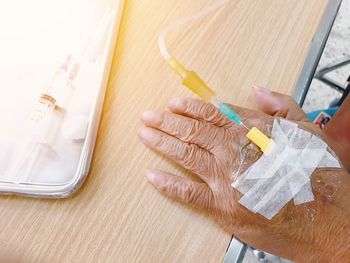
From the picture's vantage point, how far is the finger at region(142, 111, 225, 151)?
0.65 meters

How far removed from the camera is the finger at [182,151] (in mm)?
635

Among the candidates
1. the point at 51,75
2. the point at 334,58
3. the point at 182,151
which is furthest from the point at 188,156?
the point at 334,58

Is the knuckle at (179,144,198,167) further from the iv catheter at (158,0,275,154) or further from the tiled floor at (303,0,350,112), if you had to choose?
the tiled floor at (303,0,350,112)

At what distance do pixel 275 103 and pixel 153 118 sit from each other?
0.73 ft

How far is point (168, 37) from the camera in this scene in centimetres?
75

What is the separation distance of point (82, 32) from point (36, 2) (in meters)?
0.13

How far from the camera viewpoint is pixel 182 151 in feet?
2.10

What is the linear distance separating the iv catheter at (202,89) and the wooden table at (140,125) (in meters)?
0.02

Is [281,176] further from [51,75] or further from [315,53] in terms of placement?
[51,75]

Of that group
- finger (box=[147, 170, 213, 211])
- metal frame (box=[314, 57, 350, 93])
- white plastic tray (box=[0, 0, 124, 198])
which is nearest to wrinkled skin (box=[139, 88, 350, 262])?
finger (box=[147, 170, 213, 211])

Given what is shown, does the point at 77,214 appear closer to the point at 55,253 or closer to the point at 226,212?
the point at 55,253

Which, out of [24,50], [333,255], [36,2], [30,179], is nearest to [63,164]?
[30,179]

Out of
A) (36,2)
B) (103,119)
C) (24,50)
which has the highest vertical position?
(36,2)

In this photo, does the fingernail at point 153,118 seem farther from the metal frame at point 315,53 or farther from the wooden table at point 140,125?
the metal frame at point 315,53
